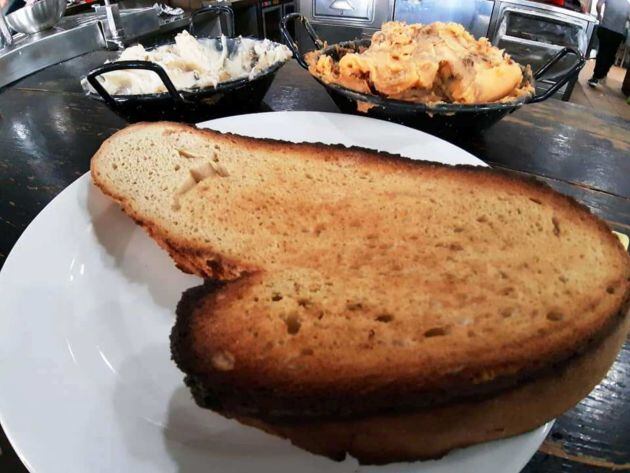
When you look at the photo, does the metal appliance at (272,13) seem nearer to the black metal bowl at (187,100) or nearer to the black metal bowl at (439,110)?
the black metal bowl at (187,100)

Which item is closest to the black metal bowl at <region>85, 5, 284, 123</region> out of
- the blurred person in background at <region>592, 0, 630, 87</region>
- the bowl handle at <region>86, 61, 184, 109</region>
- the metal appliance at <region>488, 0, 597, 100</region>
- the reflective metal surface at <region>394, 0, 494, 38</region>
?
the bowl handle at <region>86, 61, 184, 109</region>

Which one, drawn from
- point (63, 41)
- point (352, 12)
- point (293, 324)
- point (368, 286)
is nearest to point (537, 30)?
point (352, 12)

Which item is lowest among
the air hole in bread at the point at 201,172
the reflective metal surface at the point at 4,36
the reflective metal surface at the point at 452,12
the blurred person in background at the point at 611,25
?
the blurred person in background at the point at 611,25

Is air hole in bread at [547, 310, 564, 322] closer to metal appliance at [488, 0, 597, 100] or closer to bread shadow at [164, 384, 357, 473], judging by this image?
bread shadow at [164, 384, 357, 473]

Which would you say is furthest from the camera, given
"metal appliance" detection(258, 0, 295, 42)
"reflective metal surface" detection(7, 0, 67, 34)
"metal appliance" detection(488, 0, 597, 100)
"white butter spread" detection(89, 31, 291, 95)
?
"metal appliance" detection(258, 0, 295, 42)

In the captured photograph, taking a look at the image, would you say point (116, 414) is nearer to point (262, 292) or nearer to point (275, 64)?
point (262, 292)

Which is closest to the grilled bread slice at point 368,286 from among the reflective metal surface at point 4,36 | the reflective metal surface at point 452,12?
the reflective metal surface at point 4,36
